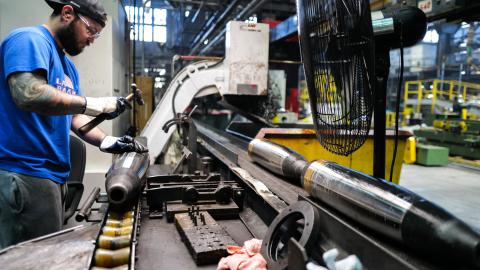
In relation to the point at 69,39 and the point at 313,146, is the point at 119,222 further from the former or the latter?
the point at 313,146

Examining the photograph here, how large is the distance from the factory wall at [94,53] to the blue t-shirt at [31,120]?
1579 millimetres

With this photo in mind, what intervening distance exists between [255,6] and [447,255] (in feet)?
13.3

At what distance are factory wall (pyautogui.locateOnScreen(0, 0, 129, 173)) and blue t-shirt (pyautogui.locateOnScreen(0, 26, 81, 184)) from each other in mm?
1579

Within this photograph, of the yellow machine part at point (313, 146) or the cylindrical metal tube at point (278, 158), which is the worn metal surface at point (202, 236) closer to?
the cylindrical metal tube at point (278, 158)

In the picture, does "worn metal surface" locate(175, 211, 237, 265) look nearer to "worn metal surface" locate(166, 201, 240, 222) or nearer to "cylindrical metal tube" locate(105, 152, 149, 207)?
"worn metal surface" locate(166, 201, 240, 222)

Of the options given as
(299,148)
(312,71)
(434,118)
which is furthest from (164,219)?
(434,118)

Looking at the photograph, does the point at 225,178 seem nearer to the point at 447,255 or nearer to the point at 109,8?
the point at 447,255

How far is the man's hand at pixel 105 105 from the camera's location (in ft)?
4.14

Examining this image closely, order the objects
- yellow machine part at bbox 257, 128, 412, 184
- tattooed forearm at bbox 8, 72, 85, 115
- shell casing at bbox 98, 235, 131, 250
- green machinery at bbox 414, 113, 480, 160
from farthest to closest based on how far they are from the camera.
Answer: green machinery at bbox 414, 113, 480, 160
yellow machine part at bbox 257, 128, 412, 184
tattooed forearm at bbox 8, 72, 85, 115
shell casing at bbox 98, 235, 131, 250

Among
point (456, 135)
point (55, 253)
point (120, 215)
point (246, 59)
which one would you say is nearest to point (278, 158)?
point (120, 215)

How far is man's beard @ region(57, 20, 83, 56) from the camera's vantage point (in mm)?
1266

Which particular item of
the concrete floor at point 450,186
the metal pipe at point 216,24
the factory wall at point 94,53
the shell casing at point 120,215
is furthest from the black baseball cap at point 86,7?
the metal pipe at point 216,24

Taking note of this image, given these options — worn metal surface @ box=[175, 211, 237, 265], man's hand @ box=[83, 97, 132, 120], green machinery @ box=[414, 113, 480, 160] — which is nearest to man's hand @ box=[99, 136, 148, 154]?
man's hand @ box=[83, 97, 132, 120]

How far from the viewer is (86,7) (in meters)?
1.25
